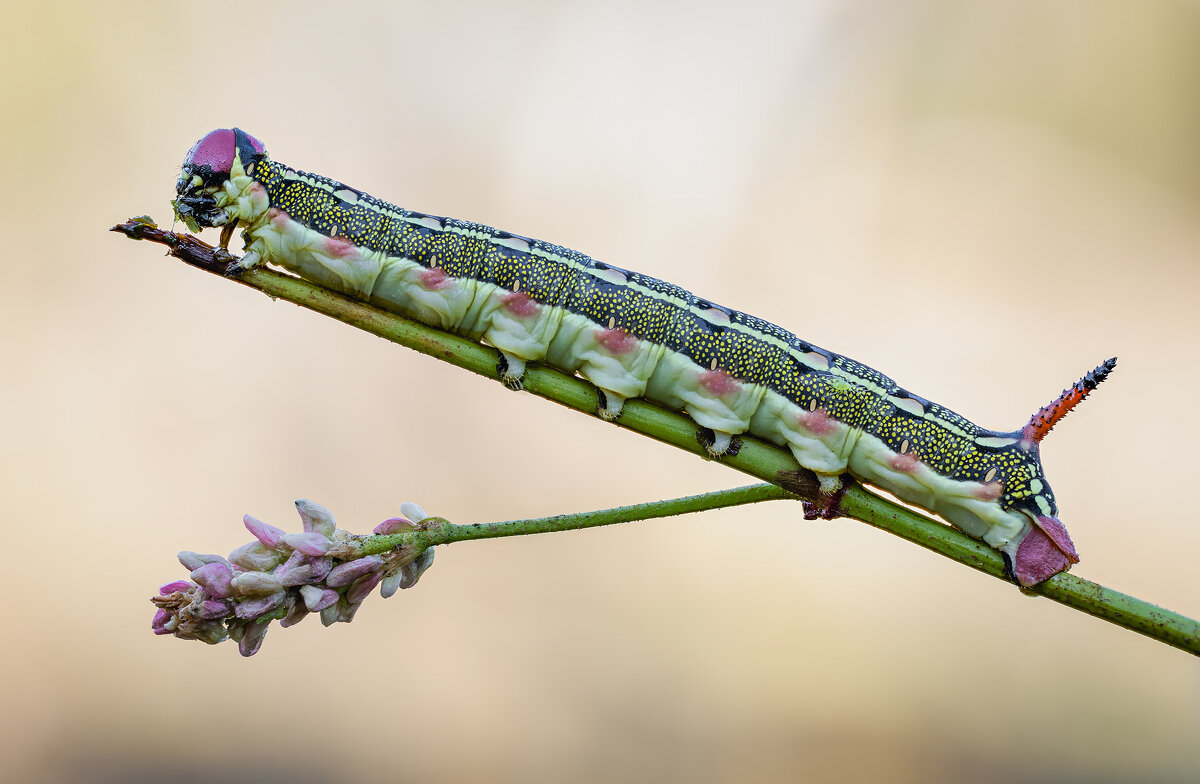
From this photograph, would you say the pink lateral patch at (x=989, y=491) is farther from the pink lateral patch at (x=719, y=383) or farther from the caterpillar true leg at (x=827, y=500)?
the pink lateral patch at (x=719, y=383)

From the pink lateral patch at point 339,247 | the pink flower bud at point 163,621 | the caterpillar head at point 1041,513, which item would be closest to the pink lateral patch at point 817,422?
the caterpillar head at point 1041,513

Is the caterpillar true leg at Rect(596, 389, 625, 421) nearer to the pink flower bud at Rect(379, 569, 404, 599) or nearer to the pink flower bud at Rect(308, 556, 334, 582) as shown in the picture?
the pink flower bud at Rect(379, 569, 404, 599)

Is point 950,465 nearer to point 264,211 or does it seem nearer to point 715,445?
point 715,445

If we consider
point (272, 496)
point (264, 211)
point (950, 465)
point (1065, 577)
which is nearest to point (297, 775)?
point (272, 496)

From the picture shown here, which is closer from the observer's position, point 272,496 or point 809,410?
point 809,410

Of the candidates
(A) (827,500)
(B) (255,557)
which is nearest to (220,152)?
(B) (255,557)

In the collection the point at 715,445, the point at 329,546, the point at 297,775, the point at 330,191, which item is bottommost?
the point at 297,775
